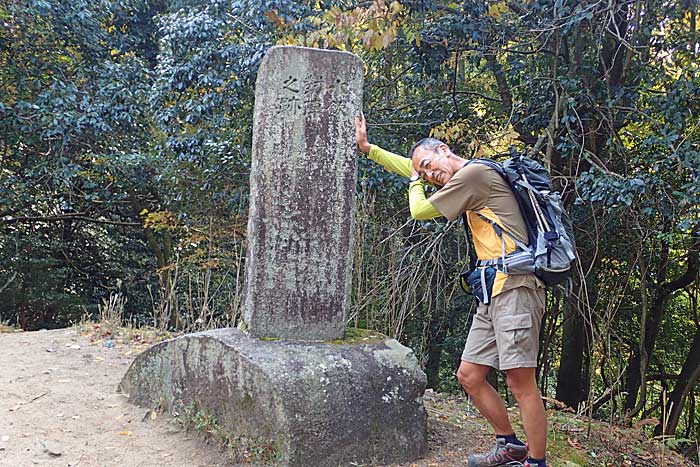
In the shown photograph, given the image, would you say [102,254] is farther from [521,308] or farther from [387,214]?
[521,308]

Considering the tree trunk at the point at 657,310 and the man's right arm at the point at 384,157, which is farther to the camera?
the tree trunk at the point at 657,310

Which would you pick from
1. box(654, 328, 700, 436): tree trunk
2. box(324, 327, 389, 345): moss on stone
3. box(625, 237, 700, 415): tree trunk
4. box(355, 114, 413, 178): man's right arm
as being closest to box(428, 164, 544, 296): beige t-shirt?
box(355, 114, 413, 178): man's right arm

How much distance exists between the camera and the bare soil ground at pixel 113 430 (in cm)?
295

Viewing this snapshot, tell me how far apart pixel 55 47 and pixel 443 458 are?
273 inches

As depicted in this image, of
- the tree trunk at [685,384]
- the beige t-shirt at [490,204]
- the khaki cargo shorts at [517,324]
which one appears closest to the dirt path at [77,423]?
the khaki cargo shorts at [517,324]

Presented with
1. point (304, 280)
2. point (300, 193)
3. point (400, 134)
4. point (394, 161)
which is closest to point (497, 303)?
point (394, 161)

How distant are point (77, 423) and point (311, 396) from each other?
5.00ft

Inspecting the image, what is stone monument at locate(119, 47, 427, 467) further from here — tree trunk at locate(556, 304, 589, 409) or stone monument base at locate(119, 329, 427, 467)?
tree trunk at locate(556, 304, 589, 409)

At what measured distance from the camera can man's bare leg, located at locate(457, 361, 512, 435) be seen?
2666 mm

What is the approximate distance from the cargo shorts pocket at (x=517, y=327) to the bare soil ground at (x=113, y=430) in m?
0.89

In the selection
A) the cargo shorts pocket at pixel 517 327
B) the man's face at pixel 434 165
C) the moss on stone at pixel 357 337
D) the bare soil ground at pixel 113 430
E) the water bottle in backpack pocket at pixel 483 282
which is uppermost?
the man's face at pixel 434 165

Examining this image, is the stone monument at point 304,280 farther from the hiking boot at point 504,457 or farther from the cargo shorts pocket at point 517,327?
the cargo shorts pocket at point 517,327

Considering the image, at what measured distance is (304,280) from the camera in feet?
10.4

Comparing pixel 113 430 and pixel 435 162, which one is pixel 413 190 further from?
pixel 113 430
